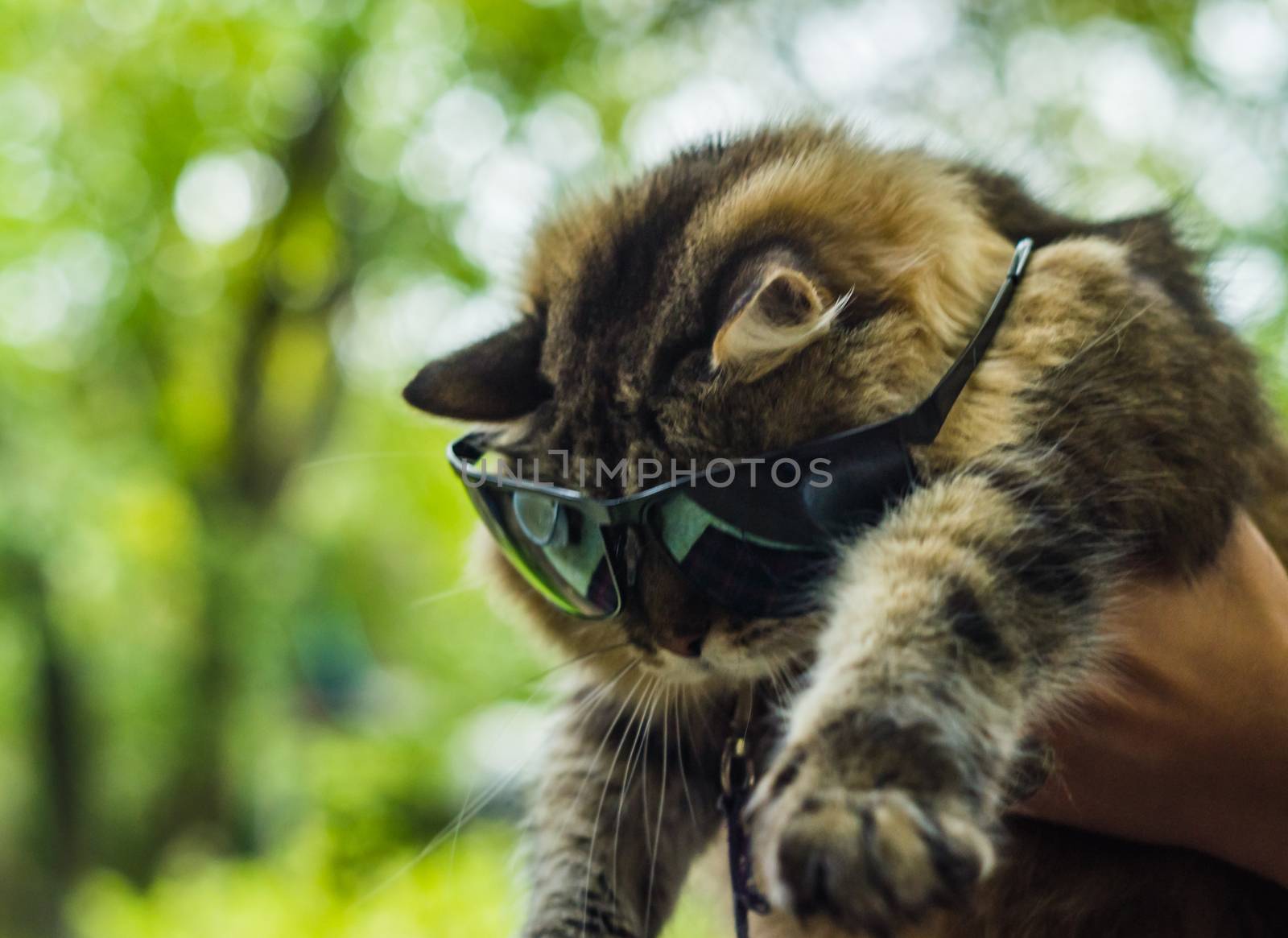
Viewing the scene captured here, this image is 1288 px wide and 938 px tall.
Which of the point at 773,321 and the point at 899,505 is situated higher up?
the point at 773,321

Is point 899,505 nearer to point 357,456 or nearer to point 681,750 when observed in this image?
point 681,750

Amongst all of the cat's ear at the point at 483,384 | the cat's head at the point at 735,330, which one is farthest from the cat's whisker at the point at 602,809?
the cat's ear at the point at 483,384

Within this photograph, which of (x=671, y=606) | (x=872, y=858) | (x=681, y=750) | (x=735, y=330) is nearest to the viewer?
(x=872, y=858)

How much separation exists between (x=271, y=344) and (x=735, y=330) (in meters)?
4.12

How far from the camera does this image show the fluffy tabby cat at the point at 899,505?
2.58 ft

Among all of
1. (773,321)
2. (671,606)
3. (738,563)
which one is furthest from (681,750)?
(773,321)

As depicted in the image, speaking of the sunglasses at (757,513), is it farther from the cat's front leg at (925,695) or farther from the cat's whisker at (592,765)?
the cat's whisker at (592,765)

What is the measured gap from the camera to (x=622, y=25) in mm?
3990

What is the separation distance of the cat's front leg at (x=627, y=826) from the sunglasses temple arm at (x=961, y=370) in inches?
21.8

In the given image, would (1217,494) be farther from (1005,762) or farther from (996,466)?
(1005,762)

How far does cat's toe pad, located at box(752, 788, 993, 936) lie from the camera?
701 mm

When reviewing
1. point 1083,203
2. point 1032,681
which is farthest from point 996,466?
point 1083,203

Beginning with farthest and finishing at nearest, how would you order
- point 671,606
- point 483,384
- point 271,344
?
point 271,344 < point 483,384 < point 671,606

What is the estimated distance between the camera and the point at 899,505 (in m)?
0.98
